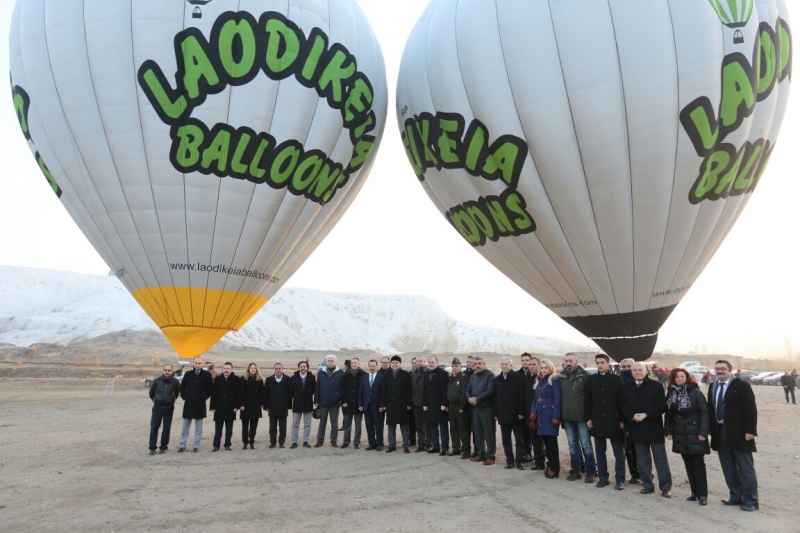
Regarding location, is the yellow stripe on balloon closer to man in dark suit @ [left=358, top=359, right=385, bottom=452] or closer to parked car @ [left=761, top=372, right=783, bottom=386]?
man in dark suit @ [left=358, top=359, right=385, bottom=452]

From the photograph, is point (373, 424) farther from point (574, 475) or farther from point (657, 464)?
Answer: point (657, 464)

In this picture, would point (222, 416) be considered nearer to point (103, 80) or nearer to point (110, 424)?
point (110, 424)

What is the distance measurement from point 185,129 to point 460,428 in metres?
6.38

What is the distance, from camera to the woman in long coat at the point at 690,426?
5.19 metres

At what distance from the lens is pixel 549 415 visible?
6215mm

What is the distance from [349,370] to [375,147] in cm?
567

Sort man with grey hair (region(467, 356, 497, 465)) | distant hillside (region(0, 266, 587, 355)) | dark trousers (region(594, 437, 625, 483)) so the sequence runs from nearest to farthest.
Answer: dark trousers (region(594, 437, 625, 483))
man with grey hair (region(467, 356, 497, 465))
distant hillside (region(0, 266, 587, 355))

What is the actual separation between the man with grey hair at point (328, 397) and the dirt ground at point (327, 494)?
0.32 metres

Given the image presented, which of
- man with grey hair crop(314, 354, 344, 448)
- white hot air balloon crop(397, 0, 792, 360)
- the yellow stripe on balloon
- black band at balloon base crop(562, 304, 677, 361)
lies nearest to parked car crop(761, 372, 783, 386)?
white hot air balloon crop(397, 0, 792, 360)

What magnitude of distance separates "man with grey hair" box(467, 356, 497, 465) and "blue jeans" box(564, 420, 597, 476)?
1.06 m

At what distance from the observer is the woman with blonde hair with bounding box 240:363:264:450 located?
8.27 m

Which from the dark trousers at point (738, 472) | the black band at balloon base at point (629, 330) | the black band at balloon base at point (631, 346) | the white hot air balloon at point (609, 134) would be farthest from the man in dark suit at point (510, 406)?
the black band at balloon base at point (631, 346)

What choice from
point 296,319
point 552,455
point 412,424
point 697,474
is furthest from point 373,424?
point 296,319

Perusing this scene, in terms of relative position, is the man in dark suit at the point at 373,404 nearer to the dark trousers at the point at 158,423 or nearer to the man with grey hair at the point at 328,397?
the man with grey hair at the point at 328,397
